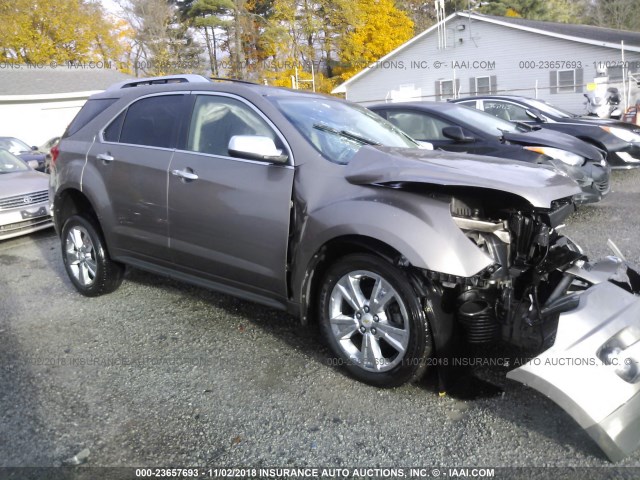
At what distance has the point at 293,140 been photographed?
11.6 feet

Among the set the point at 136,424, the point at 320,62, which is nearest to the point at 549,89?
the point at 320,62

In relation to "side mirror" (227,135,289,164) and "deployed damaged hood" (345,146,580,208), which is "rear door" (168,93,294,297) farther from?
"deployed damaged hood" (345,146,580,208)

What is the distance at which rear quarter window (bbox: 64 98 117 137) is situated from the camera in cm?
497

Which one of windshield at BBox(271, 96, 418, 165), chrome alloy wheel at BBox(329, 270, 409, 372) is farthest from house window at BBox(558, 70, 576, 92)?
chrome alloy wheel at BBox(329, 270, 409, 372)

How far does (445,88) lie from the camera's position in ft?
94.5

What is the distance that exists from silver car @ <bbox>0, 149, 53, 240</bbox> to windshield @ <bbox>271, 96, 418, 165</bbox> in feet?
18.6

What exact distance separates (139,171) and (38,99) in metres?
26.0

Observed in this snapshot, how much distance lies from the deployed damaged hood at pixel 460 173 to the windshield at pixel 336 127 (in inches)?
10.7

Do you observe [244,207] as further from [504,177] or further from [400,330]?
[504,177]

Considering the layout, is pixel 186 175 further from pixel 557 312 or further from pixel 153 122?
pixel 557 312

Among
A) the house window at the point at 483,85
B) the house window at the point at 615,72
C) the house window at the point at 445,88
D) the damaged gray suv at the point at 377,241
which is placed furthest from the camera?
the house window at the point at 445,88

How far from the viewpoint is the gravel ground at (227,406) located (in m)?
2.71

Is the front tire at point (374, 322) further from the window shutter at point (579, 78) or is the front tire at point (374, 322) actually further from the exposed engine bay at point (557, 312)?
the window shutter at point (579, 78)

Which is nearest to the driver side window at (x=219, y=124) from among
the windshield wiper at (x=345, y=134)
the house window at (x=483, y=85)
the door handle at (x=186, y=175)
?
the door handle at (x=186, y=175)
